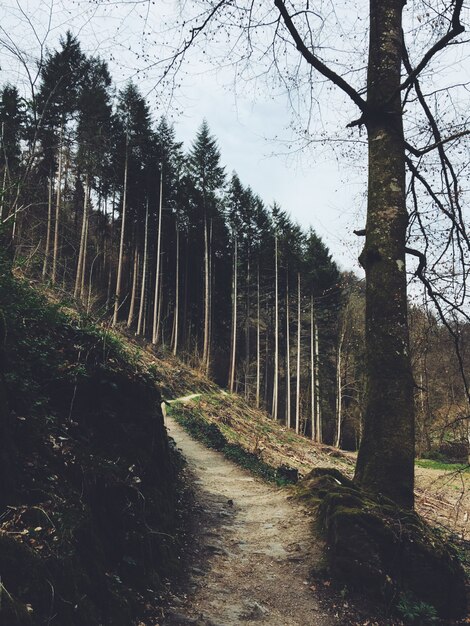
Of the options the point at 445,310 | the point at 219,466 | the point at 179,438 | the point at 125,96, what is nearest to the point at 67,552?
the point at 445,310

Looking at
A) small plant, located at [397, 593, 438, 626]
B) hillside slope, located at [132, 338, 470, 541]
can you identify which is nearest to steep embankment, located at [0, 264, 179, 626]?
small plant, located at [397, 593, 438, 626]

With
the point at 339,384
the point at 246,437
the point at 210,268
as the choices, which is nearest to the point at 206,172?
the point at 210,268

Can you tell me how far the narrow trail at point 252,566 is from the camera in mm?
3270

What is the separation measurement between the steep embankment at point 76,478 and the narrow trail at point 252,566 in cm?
40

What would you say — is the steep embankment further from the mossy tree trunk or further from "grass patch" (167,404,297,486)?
"grass patch" (167,404,297,486)

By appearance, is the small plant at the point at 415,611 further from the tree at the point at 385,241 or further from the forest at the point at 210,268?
the forest at the point at 210,268

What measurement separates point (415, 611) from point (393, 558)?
40cm

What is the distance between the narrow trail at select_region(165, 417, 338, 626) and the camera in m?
3.27

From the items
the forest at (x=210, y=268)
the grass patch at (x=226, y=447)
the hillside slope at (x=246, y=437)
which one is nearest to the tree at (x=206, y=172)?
the forest at (x=210, y=268)

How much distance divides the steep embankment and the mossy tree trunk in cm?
235

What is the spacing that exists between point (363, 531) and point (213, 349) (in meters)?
37.5

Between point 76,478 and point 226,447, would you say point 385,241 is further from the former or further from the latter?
point 226,447

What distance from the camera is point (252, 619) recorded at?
3.19 m

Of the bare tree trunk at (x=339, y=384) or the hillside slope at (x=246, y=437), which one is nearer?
the hillside slope at (x=246, y=437)
